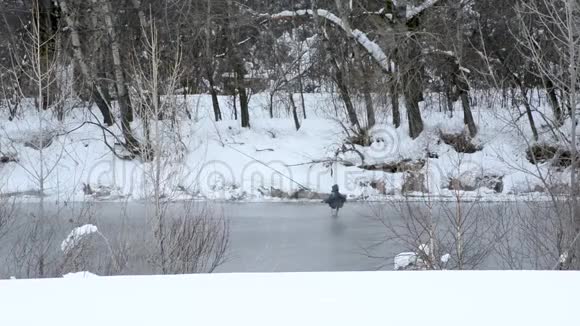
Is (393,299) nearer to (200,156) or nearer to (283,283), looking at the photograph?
(283,283)

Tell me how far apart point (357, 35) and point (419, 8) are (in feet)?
6.60

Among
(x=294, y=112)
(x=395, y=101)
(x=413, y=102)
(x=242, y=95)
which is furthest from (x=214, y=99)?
(x=413, y=102)

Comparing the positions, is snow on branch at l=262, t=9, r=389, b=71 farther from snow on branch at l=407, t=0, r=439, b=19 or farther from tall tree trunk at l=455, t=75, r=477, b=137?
tall tree trunk at l=455, t=75, r=477, b=137

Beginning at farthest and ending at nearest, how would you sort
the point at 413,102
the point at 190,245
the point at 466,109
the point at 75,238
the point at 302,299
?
the point at 413,102 < the point at 466,109 < the point at 75,238 < the point at 190,245 < the point at 302,299

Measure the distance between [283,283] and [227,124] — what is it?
2092 centimetres

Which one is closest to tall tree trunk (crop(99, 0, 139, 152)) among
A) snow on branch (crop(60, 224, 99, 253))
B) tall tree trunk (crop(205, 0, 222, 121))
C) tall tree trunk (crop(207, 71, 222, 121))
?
tall tree trunk (crop(205, 0, 222, 121))

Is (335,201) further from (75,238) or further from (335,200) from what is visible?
(75,238)

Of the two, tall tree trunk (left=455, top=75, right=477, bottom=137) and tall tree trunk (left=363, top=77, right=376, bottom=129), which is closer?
tall tree trunk (left=455, top=75, right=477, bottom=137)

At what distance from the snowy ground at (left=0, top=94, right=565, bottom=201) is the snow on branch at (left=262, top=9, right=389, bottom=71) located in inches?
76.9

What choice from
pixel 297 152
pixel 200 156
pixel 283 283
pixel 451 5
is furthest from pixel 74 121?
pixel 283 283

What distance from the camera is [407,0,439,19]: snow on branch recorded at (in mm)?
21516

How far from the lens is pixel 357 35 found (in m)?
22.1

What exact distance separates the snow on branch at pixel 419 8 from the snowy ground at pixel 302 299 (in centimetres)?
1868

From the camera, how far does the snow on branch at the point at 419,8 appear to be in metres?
21.5
